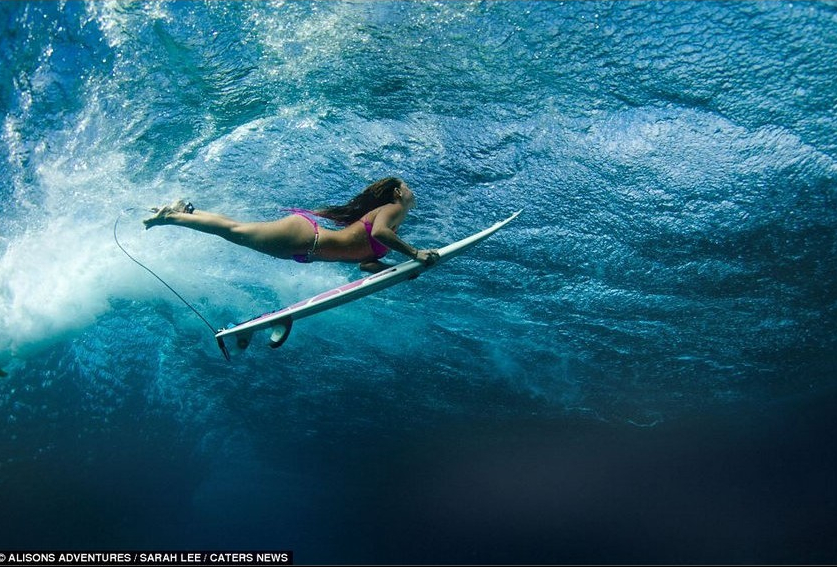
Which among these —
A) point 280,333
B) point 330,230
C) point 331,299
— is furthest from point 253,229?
point 280,333

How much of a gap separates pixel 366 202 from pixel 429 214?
12.5 feet

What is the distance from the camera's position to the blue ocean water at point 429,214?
564 centimetres

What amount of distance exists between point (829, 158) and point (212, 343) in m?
20.6

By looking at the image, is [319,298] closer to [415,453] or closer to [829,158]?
[829,158]

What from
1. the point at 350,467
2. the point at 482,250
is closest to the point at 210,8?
the point at 482,250

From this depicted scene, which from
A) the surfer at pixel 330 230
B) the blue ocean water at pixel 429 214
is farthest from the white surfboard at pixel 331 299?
the blue ocean water at pixel 429 214

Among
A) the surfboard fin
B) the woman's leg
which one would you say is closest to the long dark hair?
the woman's leg

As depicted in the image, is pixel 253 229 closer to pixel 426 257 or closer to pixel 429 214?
pixel 426 257

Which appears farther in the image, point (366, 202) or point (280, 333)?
point (366, 202)

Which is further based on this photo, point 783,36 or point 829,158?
point 829,158

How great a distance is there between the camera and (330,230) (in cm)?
459

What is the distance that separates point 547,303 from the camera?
1287 cm

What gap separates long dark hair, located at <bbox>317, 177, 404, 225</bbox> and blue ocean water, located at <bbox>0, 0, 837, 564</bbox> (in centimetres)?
233

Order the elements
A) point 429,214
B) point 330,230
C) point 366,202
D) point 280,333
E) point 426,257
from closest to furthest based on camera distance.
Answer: point 426,257 → point 330,230 → point 280,333 → point 366,202 → point 429,214
